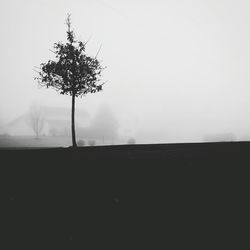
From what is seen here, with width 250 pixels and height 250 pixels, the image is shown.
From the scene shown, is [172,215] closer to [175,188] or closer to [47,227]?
[175,188]

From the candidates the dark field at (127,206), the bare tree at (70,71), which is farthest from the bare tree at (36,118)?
the dark field at (127,206)

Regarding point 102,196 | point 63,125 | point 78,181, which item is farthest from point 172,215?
point 63,125

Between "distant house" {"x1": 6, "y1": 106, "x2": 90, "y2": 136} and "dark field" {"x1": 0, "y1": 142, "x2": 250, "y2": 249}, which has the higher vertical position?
"distant house" {"x1": 6, "y1": 106, "x2": 90, "y2": 136}

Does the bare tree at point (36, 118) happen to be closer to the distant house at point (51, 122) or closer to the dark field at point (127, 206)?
the distant house at point (51, 122)

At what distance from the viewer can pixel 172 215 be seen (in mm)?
4309

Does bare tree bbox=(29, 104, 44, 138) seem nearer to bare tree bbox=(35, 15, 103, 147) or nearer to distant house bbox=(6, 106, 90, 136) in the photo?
distant house bbox=(6, 106, 90, 136)

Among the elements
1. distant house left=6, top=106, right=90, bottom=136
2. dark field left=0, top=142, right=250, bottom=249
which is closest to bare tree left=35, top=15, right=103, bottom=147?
dark field left=0, top=142, right=250, bottom=249

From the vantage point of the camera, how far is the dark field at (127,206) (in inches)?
144

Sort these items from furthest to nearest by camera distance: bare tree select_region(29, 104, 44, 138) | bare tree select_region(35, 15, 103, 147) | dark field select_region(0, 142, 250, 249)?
bare tree select_region(29, 104, 44, 138) < bare tree select_region(35, 15, 103, 147) < dark field select_region(0, 142, 250, 249)

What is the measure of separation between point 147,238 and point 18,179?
4.48m

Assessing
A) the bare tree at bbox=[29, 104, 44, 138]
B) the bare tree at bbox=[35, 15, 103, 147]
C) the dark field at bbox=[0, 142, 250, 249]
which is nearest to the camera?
the dark field at bbox=[0, 142, 250, 249]

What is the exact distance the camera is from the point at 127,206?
15.4ft

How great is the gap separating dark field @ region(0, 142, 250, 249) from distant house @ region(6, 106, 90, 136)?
280 ft

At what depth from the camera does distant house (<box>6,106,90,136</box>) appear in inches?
3716
